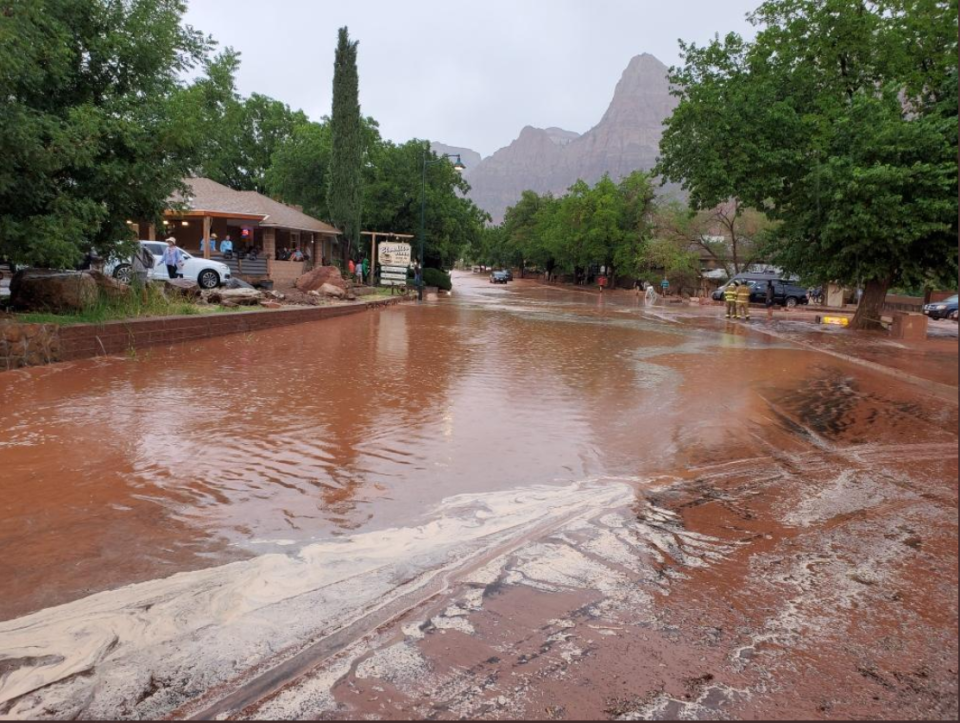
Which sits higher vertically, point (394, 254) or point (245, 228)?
point (245, 228)

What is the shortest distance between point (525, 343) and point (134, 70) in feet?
31.0

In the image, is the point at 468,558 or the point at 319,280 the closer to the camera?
the point at 468,558

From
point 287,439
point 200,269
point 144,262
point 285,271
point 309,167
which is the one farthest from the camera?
point 309,167

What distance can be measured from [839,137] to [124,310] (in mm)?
19023

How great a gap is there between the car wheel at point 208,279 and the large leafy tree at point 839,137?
1598cm

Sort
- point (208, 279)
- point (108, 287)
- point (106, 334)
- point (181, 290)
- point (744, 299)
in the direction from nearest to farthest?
1. point (106, 334)
2. point (108, 287)
3. point (181, 290)
4. point (208, 279)
5. point (744, 299)

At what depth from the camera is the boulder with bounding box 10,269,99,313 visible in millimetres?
12289

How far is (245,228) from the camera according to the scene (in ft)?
112

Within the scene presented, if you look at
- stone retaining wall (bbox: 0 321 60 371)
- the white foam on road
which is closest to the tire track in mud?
the white foam on road

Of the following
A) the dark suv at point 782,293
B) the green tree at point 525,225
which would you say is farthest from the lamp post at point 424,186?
the green tree at point 525,225

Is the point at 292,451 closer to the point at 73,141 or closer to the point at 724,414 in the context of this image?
the point at 724,414

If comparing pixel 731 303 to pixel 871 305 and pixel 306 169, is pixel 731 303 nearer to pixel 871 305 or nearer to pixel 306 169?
pixel 871 305

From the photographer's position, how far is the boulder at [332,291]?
26.1 meters

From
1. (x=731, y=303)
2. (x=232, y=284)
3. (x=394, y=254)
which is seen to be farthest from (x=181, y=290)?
(x=731, y=303)
